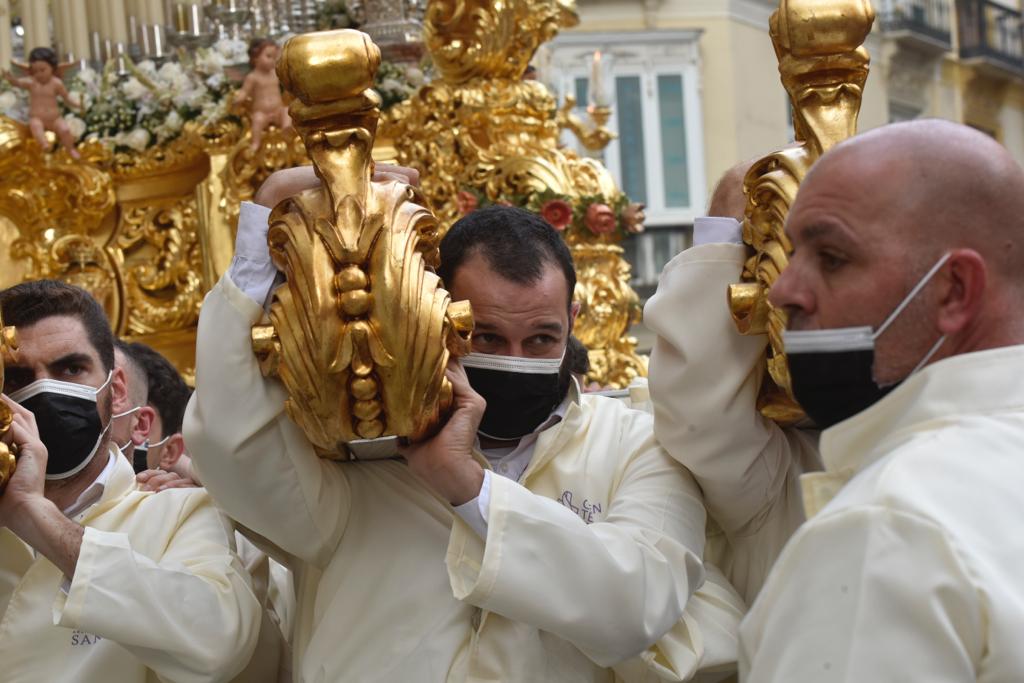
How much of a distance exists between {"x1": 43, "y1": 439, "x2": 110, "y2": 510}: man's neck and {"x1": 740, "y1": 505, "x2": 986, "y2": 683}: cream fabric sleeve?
79.6 inches

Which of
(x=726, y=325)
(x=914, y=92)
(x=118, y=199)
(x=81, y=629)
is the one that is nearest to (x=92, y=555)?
(x=81, y=629)

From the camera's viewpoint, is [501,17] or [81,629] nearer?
[81,629]

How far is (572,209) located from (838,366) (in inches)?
162

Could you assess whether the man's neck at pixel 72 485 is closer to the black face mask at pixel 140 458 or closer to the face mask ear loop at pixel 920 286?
the black face mask at pixel 140 458

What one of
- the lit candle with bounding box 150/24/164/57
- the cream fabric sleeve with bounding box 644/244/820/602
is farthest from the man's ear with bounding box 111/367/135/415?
the lit candle with bounding box 150/24/164/57

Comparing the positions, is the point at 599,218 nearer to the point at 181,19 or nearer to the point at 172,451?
the point at 172,451

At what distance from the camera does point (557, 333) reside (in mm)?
3592

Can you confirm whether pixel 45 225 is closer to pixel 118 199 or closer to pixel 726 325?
pixel 118 199

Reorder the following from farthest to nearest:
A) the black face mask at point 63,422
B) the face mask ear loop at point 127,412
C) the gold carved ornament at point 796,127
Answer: the face mask ear loop at point 127,412 < the black face mask at point 63,422 < the gold carved ornament at point 796,127

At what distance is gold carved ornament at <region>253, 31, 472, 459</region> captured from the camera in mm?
3141

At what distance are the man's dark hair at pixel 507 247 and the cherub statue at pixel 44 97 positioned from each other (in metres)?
3.87

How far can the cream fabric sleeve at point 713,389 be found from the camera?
339 centimetres

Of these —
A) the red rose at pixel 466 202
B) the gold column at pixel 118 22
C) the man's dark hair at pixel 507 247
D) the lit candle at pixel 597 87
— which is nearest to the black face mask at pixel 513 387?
the man's dark hair at pixel 507 247

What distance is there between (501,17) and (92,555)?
3697mm
